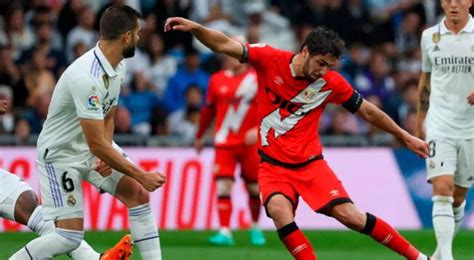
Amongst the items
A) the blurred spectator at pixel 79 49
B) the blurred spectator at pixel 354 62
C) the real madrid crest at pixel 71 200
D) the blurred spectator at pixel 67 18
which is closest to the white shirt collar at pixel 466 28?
the real madrid crest at pixel 71 200

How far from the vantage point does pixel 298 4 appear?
76.3 ft

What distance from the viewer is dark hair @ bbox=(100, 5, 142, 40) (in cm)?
1017

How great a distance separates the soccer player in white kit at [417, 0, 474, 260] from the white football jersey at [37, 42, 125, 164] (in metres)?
3.31

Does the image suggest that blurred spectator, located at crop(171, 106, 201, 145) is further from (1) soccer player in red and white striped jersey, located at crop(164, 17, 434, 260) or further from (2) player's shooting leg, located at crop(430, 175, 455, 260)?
(1) soccer player in red and white striped jersey, located at crop(164, 17, 434, 260)

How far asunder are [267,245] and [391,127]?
4.76 meters

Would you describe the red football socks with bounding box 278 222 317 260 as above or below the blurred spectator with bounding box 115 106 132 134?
above

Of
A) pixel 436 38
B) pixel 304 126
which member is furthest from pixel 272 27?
pixel 304 126

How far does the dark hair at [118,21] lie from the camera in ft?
33.4

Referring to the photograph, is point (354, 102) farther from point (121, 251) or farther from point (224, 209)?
point (224, 209)

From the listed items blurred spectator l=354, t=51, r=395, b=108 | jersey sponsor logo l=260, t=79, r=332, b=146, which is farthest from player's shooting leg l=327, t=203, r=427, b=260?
blurred spectator l=354, t=51, r=395, b=108

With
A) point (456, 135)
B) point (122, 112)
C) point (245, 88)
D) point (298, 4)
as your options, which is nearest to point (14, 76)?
point (122, 112)

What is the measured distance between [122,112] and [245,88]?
3528 millimetres

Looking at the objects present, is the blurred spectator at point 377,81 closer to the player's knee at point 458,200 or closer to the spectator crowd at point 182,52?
the spectator crowd at point 182,52

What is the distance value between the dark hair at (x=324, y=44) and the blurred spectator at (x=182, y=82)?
9311 millimetres
